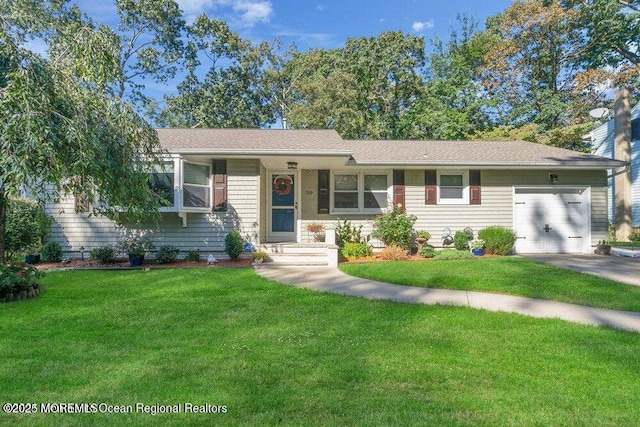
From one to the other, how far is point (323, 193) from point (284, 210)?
1.34 m

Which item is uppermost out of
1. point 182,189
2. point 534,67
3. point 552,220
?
point 534,67

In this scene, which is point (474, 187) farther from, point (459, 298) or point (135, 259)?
point (135, 259)

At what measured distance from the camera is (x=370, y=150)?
11.9 meters

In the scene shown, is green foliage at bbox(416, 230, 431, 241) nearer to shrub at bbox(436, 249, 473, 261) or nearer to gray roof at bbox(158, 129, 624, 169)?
shrub at bbox(436, 249, 473, 261)

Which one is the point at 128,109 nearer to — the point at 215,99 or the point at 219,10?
the point at 215,99

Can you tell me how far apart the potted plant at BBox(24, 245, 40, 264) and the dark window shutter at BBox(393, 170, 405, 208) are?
400 inches

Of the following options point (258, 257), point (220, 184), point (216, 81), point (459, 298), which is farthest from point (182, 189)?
point (216, 81)

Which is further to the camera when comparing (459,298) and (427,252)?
(427,252)

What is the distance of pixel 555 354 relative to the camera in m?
3.34

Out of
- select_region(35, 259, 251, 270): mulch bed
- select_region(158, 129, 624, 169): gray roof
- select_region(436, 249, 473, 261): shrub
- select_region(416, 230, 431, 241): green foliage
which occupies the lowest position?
select_region(35, 259, 251, 270): mulch bed

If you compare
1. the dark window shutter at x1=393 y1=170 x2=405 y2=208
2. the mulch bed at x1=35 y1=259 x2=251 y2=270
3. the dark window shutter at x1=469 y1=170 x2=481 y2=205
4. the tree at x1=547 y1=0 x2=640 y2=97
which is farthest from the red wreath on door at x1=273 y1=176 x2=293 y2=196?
the tree at x1=547 y1=0 x2=640 y2=97

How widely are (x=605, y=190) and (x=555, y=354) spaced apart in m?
10.4

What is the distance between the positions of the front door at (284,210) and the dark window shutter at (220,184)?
170 centimetres

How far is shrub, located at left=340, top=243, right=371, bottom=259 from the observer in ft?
32.7
